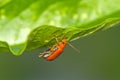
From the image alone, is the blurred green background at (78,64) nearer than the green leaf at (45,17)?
No

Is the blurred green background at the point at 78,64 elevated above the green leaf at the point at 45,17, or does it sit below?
above

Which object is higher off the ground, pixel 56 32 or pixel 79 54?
pixel 79 54

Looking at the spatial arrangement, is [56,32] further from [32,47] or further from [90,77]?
[90,77]

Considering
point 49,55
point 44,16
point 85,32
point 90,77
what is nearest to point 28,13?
point 44,16

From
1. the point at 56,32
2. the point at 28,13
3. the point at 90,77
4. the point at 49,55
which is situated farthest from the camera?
the point at 90,77

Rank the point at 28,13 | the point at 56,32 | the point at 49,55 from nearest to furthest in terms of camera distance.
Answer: the point at 56,32 < the point at 28,13 < the point at 49,55

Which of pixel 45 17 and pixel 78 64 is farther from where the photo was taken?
pixel 78 64

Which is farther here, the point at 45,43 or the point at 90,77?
the point at 90,77
